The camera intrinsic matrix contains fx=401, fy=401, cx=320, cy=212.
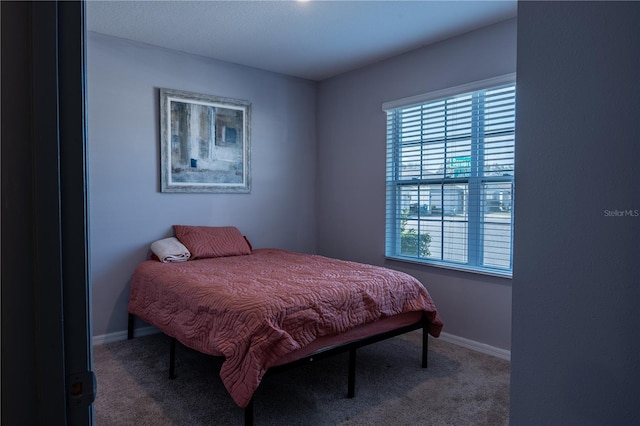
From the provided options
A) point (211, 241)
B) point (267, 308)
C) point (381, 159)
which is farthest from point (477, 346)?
point (211, 241)

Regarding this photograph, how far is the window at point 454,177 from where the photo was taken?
308 centimetres

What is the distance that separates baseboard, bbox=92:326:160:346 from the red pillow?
2.62ft

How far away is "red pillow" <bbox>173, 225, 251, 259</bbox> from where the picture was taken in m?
3.59

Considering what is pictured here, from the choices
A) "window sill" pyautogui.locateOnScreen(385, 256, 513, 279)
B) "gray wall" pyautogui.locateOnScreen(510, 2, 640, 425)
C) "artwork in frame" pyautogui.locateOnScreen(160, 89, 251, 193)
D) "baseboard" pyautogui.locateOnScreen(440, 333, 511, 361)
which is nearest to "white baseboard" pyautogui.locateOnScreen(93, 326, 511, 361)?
"baseboard" pyautogui.locateOnScreen(440, 333, 511, 361)

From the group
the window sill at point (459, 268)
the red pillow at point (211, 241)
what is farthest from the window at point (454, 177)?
the red pillow at point (211, 241)

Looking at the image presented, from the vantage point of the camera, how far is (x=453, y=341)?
342 cm

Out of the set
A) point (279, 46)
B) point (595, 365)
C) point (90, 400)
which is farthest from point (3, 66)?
point (279, 46)

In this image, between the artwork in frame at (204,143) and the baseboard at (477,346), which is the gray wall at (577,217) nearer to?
the baseboard at (477,346)

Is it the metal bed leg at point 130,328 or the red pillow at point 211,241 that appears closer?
the metal bed leg at point 130,328

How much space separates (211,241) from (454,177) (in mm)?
2238

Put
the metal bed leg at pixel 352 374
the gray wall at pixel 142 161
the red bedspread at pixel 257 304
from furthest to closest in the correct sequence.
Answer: the gray wall at pixel 142 161 → the metal bed leg at pixel 352 374 → the red bedspread at pixel 257 304

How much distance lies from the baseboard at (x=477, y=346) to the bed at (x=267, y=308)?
59cm

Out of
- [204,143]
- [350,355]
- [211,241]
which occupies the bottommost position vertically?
[350,355]

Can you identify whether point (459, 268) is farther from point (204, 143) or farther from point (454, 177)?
point (204, 143)
